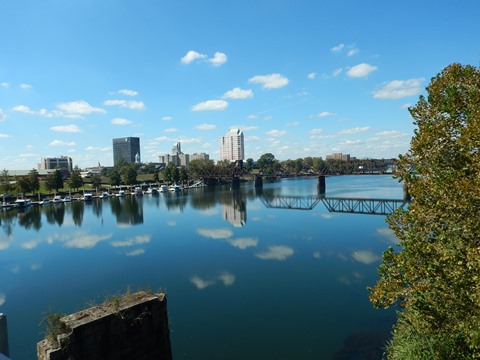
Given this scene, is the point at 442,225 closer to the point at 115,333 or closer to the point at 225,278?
the point at 115,333

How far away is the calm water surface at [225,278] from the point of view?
752 inches

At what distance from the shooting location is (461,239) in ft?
33.1

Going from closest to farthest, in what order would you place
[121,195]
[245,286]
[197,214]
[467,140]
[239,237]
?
[467,140] → [245,286] → [239,237] → [197,214] → [121,195]

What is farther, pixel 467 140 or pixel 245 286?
pixel 245 286

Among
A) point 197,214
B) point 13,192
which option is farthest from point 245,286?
point 13,192

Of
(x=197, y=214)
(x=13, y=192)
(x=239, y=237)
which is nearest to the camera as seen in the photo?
(x=239, y=237)

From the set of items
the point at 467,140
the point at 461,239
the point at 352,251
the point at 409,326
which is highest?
the point at 467,140

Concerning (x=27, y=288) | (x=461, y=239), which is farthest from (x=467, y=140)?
(x=27, y=288)

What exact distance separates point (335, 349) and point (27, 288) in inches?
1071

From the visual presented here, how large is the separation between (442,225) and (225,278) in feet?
71.4

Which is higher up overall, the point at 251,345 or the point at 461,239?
the point at 461,239

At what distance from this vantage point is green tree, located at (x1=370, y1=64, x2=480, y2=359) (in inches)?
383

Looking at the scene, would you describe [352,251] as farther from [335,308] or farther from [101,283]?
[101,283]

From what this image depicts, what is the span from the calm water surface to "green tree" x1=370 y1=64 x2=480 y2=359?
7.30 metres
